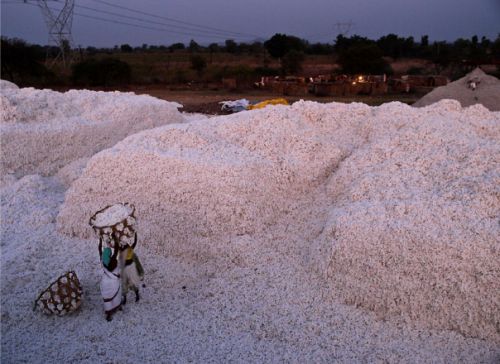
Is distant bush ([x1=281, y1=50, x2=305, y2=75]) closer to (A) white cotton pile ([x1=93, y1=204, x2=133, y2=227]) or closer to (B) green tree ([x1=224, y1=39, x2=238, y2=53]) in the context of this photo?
(B) green tree ([x1=224, y1=39, x2=238, y2=53])

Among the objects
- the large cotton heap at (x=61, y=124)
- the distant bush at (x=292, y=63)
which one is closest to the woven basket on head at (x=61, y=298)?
the large cotton heap at (x=61, y=124)

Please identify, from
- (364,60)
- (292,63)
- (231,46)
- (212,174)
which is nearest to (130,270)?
(212,174)

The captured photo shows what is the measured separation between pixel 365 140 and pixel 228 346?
3.40 metres

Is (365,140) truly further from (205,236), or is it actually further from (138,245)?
(138,245)

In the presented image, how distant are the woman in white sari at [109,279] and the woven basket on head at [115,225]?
87 mm

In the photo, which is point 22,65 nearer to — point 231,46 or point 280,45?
point 280,45

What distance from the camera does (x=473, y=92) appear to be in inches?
419

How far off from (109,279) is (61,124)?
187 inches

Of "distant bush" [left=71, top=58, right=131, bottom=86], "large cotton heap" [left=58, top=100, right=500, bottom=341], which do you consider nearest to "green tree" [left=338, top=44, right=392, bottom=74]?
"distant bush" [left=71, top=58, right=131, bottom=86]


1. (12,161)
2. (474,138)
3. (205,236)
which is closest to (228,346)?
(205,236)

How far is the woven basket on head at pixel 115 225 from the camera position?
3.07m

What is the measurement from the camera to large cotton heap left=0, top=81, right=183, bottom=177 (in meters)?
6.34

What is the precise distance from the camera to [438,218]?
3570 mm

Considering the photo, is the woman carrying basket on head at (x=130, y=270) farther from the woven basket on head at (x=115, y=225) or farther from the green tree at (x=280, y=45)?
the green tree at (x=280, y=45)
